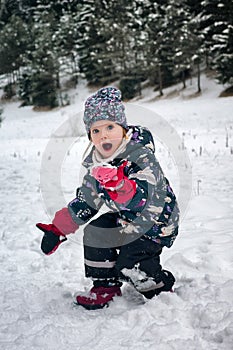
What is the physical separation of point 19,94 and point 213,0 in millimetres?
22423

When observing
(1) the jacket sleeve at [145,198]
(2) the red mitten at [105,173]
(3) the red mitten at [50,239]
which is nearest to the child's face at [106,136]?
(1) the jacket sleeve at [145,198]

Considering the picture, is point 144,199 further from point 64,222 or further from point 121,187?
point 64,222

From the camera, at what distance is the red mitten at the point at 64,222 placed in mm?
2400

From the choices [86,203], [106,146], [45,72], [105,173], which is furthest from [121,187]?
[45,72]

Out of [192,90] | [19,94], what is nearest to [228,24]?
[192,90]

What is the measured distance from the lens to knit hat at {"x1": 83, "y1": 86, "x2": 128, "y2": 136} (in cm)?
233

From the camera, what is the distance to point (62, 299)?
2393 mm

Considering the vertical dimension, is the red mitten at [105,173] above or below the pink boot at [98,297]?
above

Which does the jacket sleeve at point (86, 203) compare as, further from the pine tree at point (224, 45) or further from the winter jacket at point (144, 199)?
the pine tree at point (224, 45)

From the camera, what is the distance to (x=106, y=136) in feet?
7.51

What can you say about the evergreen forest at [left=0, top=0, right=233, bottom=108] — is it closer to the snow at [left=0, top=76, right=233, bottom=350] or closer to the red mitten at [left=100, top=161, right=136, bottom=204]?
the snow at [left=0, top=76, right=233, bottom=350]

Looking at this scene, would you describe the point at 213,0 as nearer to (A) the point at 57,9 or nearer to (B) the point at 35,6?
(A) the point at 57,9

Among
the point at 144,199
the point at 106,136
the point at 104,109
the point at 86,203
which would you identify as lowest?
the point at 86,203

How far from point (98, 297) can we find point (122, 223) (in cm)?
50
